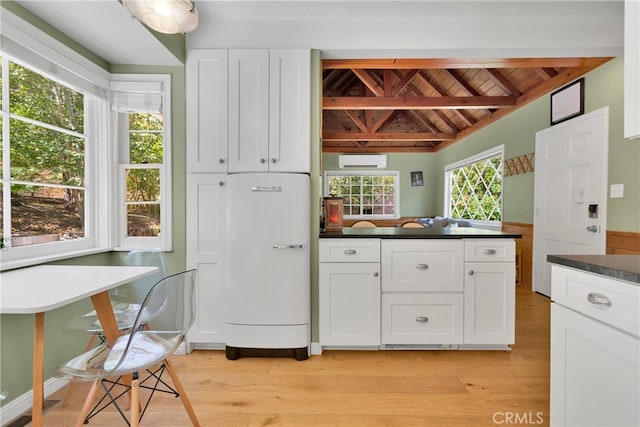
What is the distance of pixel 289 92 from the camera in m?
2.28

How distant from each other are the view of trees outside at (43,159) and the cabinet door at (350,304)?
1.76 metres

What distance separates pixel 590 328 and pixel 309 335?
5.39ft

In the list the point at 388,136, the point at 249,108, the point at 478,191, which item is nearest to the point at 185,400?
the point at 249,108

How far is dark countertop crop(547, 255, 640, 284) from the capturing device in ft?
3.05

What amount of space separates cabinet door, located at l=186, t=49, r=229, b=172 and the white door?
3.41m

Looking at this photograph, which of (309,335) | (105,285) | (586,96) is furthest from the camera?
(586,96)

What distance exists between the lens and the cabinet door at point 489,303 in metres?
2.26

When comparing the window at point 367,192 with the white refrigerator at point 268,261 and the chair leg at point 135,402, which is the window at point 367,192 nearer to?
the white refrigerator at point 268,261

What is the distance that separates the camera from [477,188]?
566cm

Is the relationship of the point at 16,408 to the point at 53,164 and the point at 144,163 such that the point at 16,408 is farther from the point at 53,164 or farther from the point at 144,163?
the point at 144,163

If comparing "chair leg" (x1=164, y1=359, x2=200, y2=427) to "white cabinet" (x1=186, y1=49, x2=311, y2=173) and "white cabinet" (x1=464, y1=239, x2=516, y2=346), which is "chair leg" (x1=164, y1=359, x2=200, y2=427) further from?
"white cabinet" (x1=464, y1=239, x2=516, y2=346)

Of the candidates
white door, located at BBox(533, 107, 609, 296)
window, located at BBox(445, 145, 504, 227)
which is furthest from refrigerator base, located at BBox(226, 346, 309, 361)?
window, located at BBox(445, 145, 504, 227)

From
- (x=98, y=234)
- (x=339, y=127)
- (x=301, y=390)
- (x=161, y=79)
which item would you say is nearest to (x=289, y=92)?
(x=161, y=79)

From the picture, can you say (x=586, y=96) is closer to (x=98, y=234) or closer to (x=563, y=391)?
(x=563, y=391)
